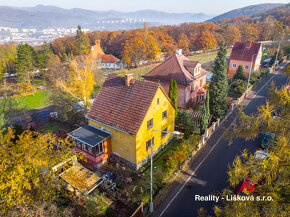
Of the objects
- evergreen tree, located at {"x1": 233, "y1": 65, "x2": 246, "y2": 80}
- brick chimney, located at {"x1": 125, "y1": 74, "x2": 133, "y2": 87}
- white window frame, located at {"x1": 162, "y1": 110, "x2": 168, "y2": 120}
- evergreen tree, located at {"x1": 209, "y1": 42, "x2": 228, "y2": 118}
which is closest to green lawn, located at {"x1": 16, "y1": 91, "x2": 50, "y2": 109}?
brick chimney, located at {"x1": 125, "y1": 74, "x2": 133, "y2": 87}

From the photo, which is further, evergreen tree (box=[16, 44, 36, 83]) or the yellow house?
evergreen tree (box=[16, 44, 36, 83])

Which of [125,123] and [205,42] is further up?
[205,42]

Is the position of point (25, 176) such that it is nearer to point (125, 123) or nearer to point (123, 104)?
point (125, 123)

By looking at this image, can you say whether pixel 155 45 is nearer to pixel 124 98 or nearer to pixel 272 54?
pixel 272 54

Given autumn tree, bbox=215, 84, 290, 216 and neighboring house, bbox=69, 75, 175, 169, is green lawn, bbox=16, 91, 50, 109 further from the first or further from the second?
autumn tree, bbox=215, 84, 290, 216

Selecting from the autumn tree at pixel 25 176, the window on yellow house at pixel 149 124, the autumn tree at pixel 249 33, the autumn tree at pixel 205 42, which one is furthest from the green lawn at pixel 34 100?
the autumn tree at pixel 249 33

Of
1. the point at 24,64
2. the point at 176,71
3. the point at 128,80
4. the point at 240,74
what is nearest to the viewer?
the point at 128,80

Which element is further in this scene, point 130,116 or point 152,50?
Answer: point 152,50

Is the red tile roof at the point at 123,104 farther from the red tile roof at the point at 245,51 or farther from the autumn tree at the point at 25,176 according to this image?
the red tile roof at the point at 245,51

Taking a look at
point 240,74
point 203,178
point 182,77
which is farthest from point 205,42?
point 203,178
